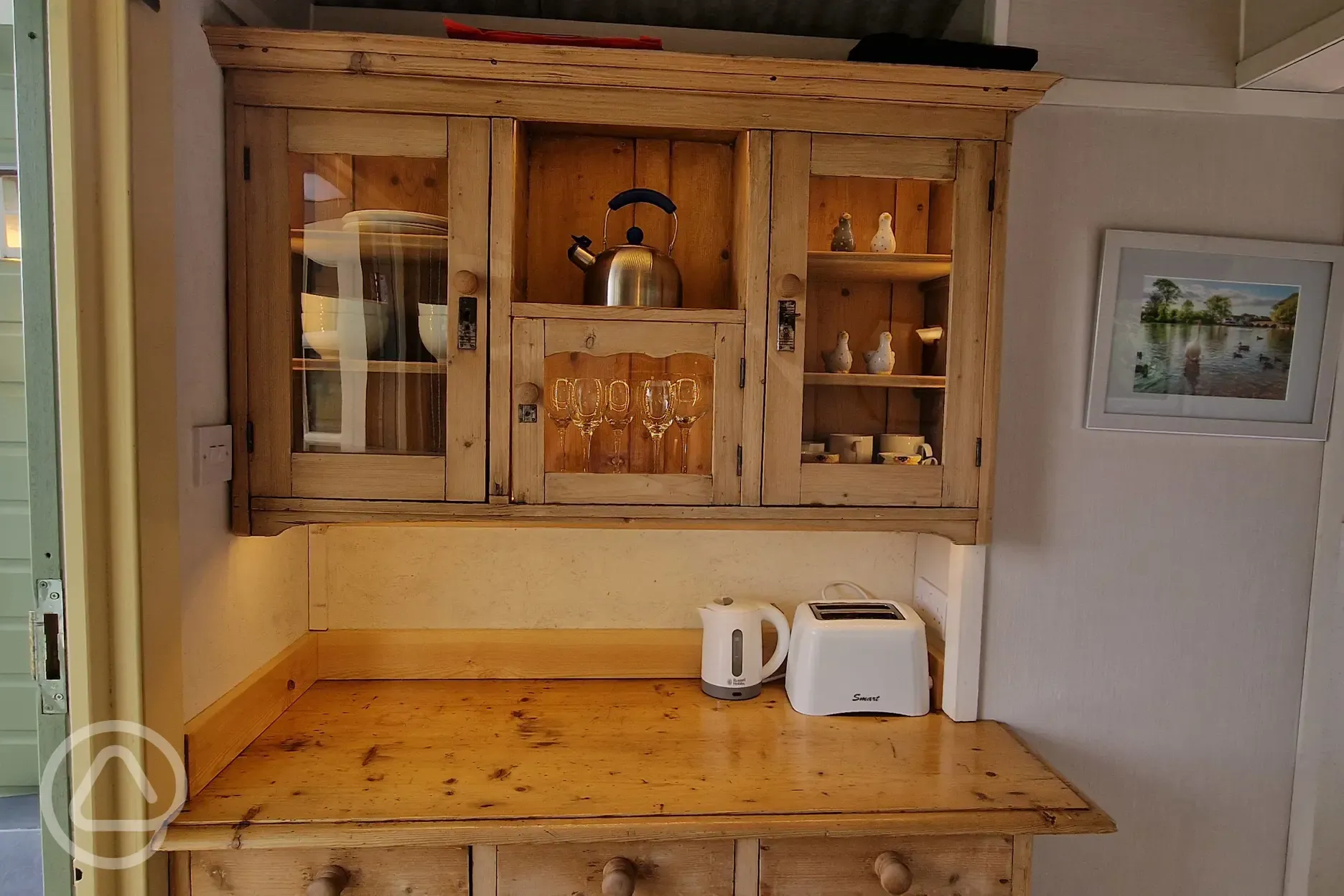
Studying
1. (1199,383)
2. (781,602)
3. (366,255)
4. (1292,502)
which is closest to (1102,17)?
(1199,383)

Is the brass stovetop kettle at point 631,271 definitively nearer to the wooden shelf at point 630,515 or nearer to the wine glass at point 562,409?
the wine glass at point 562,409

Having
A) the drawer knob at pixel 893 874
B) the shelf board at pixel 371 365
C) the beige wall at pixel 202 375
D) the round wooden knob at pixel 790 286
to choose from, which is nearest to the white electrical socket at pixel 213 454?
the beige wall at pixel 202 375

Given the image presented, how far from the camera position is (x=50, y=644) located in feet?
3.36

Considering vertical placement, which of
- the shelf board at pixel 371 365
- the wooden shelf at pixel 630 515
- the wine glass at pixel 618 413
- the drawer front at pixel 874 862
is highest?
the shelf board at pixel 371 365

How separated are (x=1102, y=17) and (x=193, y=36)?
1.61m

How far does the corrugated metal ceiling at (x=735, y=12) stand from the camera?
5.20ft

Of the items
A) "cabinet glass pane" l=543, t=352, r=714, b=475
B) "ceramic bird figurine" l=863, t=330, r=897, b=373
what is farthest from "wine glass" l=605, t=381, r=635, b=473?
"ceramic bird figurine" l=863, t=330, r=897, b=373

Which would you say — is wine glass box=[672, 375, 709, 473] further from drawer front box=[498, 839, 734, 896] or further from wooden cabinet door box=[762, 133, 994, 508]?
drawer front box=[498, 839, 734, 896]

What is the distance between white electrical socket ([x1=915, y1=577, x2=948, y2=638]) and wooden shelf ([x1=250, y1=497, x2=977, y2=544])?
0.60 feet

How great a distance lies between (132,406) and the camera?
1.03 metres

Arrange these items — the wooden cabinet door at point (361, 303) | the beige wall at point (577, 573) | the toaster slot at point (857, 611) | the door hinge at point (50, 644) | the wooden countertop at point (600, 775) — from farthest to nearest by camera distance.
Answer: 1. the beige wall at point (577, 573)
2. the toaster slot at point (857, 611)
3. the wooden cabinet door at point (361, 303)
4. the wooden countertop at point (600, 775)
5. the door hinge at point (50, 644)

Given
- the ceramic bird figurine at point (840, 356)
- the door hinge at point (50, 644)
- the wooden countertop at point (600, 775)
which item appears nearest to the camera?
the door hinge at point (50, 644)

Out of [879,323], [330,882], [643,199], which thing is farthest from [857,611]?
[330,882]

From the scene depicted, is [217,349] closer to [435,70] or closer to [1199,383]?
[435,70]
